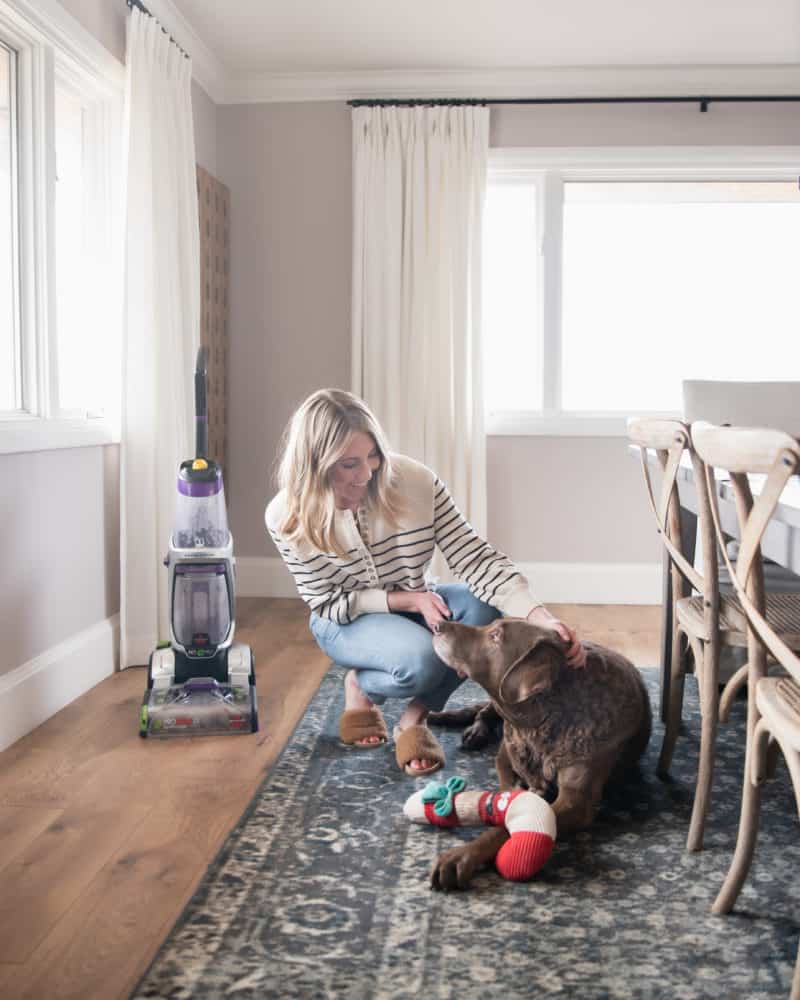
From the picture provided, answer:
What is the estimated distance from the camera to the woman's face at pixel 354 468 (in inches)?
88.8

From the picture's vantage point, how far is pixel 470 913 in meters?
1.63

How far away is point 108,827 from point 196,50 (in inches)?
127

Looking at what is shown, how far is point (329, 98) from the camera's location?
176 inches

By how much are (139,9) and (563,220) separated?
211 centimetres

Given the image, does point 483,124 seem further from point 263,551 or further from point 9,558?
point 9,558

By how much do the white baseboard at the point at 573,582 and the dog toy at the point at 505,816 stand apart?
2642mm

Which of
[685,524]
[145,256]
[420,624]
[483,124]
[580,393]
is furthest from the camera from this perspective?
[580,393]

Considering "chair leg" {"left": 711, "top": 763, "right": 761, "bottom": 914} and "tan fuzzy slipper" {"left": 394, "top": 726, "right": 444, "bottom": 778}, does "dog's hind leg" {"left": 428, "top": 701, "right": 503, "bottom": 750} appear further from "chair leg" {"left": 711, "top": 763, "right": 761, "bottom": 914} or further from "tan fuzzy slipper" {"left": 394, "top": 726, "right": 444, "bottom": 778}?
"chair leg" {"left": 711, "top": 763, "right": 761, "bottom": 914}

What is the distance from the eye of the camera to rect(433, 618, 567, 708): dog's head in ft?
6.25

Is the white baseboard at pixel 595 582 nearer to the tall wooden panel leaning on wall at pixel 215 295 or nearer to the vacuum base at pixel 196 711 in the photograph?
the tall wooden panel leaning on wall at pixel 215 295

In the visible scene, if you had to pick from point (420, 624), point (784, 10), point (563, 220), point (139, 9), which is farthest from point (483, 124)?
point (420, 624)

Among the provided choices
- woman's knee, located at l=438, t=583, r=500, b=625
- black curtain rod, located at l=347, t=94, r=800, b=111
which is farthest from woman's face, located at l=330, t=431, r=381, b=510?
black curtain rod, located at l=347, t=94, r=800, b=111

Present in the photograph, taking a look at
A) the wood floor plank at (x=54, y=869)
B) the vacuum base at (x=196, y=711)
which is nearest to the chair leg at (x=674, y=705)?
the vacuum base at (x=196, y=711)

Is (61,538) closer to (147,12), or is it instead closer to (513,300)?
(147,12)
